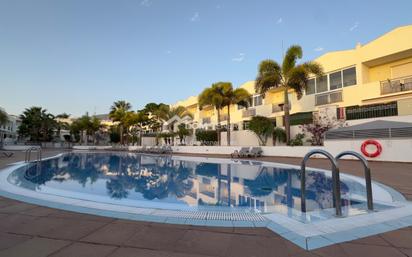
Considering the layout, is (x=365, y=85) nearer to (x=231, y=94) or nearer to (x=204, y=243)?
(x=231, y=94)

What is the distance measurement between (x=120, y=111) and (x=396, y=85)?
3905 cm

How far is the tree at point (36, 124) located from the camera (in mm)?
45750

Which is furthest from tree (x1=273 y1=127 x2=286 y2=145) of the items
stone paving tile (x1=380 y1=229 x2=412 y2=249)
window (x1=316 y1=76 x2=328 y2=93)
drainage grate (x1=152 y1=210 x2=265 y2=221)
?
stone paving tile (x1=380 y1=229 x2=412 y2=249)

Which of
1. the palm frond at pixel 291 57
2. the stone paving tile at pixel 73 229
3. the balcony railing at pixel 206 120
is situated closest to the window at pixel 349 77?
the palm frond at pixel 291 57

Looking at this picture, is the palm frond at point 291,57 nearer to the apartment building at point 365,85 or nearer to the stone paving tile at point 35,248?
the apartment building at point 365,85

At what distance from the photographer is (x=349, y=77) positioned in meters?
20.6

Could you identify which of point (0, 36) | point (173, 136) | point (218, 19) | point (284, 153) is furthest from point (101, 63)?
point (284, 153)

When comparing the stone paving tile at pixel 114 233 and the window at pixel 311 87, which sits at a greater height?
the window at pixel 311 87

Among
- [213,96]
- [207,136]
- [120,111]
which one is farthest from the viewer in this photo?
[120,111]

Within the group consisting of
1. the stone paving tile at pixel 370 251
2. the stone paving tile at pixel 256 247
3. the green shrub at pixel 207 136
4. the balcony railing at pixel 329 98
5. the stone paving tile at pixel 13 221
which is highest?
the balcony railing at pixel 329 98

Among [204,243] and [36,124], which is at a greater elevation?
[36,124]

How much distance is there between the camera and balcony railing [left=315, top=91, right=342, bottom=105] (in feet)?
67.9

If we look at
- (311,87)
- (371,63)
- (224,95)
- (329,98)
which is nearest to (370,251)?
(329,98)

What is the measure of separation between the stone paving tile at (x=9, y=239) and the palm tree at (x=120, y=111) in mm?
38472
